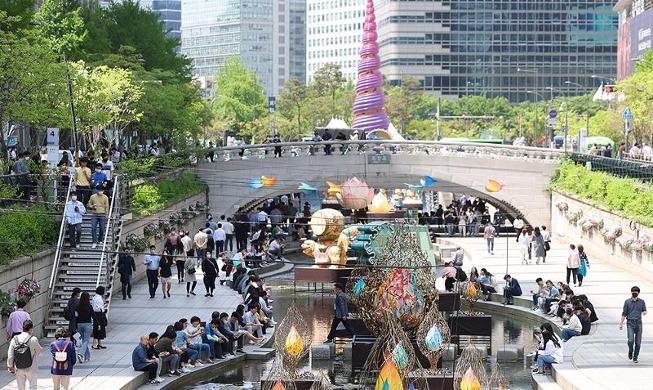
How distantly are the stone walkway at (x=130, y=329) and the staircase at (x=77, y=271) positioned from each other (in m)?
1.11

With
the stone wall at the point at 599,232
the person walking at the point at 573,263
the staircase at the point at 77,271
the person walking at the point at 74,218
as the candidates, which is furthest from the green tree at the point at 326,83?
the person walking at the point at 74,218

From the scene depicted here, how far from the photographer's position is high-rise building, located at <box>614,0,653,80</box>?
310 ft

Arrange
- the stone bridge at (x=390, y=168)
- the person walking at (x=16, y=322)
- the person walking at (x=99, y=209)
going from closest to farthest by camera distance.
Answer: the person walking at (x=16, y=322) → the person walking at (x=99, y=209) → the stone bridge at (x=390, y=168)

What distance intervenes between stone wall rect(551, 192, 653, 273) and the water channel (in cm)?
842

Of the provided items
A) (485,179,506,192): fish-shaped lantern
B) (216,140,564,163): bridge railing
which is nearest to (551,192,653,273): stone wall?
(485,179,506,192): fish-shaped lantern

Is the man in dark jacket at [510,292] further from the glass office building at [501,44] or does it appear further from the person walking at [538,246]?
the glass office building at [501,44]

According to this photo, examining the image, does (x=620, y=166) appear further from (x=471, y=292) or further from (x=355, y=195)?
(x=471, y=292)

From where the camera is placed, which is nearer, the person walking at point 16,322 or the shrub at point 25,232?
the person walking at point 16,322

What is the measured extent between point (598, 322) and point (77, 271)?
13.6m

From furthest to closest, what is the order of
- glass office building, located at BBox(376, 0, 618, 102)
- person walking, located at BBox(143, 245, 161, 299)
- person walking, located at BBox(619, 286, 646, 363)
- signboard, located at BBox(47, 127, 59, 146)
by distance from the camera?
glass office building, located at BBox(376, 0, 618, 102)
person walking, located at BBox(143, 245, 161, 299)
signboard, located at BBox(47, 127, 59, 146)
person walking, located at BBox(619, 286, 646, 363)

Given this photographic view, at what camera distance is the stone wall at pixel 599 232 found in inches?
1859

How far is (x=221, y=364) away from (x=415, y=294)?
4.73m

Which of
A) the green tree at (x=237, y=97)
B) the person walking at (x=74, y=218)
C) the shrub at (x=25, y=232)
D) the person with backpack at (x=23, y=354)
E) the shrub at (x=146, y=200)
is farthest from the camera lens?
the green tree at (x=237, y=97)

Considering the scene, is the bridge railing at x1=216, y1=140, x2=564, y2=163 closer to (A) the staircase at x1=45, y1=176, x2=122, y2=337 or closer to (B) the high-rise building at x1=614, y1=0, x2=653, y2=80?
(B) the high-rise building at x1=614, y1=0, x2=653, y2=80
